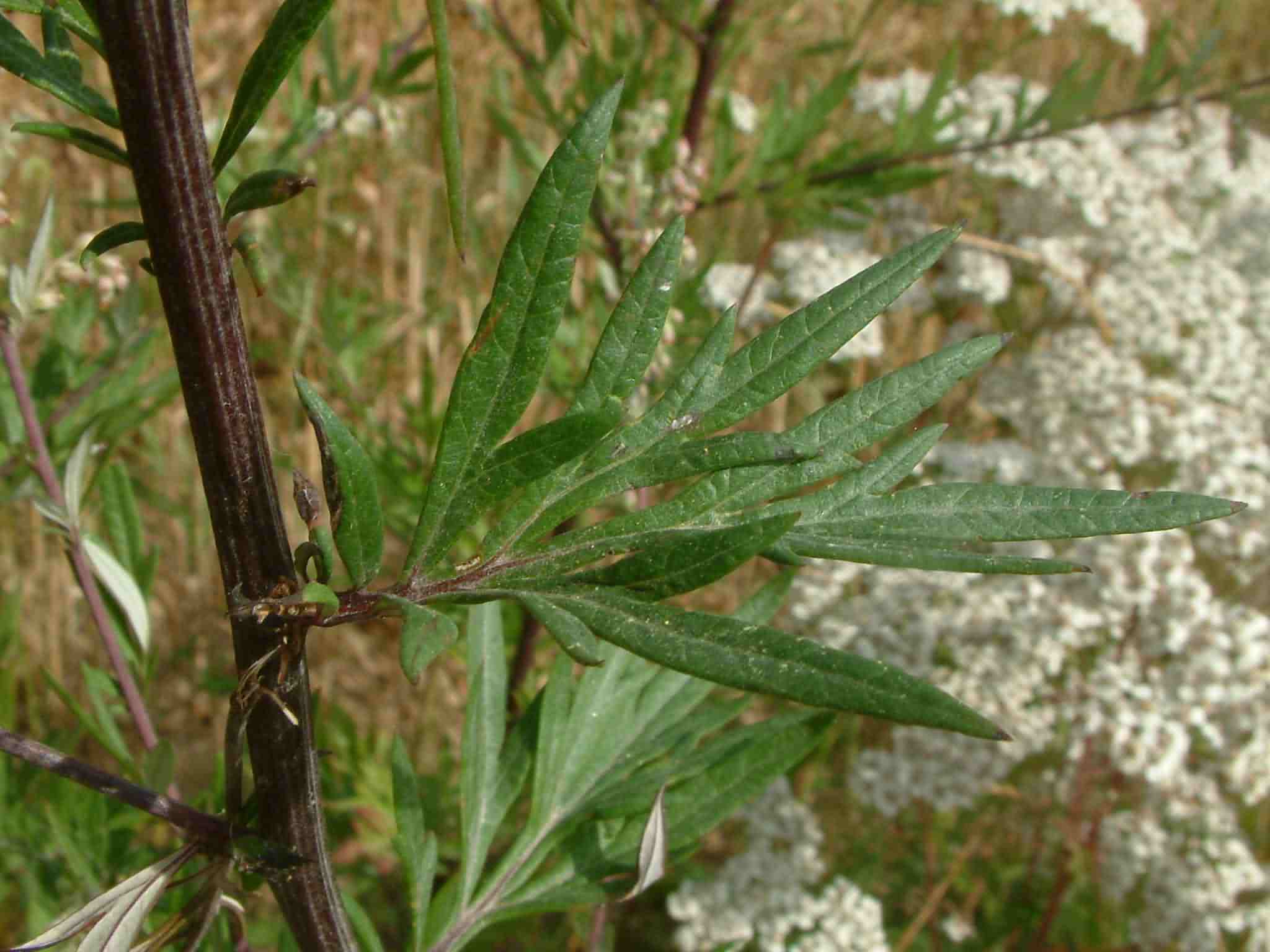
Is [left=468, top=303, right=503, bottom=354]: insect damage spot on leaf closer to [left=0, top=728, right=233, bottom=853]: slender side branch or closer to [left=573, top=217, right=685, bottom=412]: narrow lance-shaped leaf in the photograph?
[left=573, top=217, right=685, bottom=412]: narrow lance-shaped leaf

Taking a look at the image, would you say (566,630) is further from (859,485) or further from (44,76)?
(44,76)

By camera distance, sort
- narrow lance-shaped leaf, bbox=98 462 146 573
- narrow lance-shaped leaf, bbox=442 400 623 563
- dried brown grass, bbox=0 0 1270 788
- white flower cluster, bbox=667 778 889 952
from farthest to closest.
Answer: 1. dried brown grass, bbox=0 0 1270 788
2. white flower cluster, bbox=667 778 889 952
3. narrow lance-shaped leaf, bbox=98 462 146 573
4. narrow lance-shaped leaf, bbox=442 400 623 563

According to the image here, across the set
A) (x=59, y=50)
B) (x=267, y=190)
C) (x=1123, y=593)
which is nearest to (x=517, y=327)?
(x=267, y=190)

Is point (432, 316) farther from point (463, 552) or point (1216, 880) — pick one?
point (1216, 880)

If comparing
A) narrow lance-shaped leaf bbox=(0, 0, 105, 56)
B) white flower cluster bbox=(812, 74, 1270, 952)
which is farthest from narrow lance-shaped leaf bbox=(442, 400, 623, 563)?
white flower cluster bbox=(812, 74, 1270, 952)

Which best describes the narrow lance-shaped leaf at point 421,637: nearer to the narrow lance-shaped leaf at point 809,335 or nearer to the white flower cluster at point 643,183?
the narrow lance-shaped leaf at point 809,335

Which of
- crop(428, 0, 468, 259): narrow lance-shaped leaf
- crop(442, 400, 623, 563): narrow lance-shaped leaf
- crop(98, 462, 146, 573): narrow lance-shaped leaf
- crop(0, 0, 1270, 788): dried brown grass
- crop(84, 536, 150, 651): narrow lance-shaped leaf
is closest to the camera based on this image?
crop(428, 0, 468, 259): narrow lance-shaped leaf

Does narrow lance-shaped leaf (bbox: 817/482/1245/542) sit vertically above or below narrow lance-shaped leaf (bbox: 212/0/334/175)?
below

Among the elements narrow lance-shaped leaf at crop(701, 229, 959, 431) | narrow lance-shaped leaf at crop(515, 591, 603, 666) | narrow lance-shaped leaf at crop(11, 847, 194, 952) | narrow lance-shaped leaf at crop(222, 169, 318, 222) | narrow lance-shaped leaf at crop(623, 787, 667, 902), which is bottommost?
narrow lance-shaped leaf at crop(11, 847, 194, 952)
